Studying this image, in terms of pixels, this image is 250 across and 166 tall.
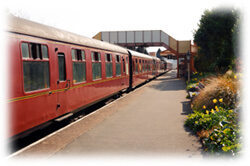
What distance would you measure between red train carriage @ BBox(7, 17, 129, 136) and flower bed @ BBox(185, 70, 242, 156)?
3.88m

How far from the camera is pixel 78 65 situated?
8586mm

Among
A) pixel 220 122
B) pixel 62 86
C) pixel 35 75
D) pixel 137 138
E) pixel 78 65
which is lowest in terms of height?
pixel 137 138

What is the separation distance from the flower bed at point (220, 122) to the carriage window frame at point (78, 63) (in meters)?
3.89

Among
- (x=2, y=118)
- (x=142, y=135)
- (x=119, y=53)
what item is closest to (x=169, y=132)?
(x=142, y=135)

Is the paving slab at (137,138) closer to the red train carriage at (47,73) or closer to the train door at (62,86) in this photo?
the train door at (62,86)

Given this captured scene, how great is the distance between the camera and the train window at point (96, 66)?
10.0m

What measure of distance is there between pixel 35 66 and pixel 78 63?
261 cm

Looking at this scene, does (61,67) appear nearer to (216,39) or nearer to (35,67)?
(35,67)

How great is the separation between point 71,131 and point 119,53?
8.01m

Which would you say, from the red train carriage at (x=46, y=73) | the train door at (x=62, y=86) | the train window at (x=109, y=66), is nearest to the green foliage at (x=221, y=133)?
the train door at (x=62, y=86)

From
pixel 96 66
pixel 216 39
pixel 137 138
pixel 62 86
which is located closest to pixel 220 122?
pixel 137 138

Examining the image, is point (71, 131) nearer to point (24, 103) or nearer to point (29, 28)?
point (24, 103)

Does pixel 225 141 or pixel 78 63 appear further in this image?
pixel 78 63

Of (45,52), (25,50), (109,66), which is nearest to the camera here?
(25,50)
